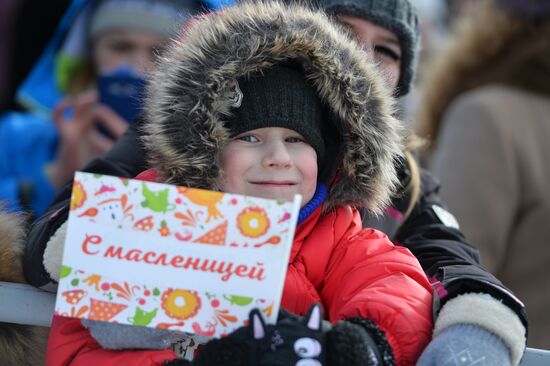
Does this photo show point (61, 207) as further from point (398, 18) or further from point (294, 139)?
point (398, 18)

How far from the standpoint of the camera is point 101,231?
1.58 m

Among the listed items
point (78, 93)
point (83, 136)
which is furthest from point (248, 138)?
point (78, 93)

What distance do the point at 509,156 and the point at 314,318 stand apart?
208 cm

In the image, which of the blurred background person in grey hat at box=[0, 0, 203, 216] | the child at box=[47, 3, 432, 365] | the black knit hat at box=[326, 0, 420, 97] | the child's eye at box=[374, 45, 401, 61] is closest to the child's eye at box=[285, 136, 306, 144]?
the child at box=[47, 3, 432, 365]

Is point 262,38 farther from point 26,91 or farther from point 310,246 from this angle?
point 26,91

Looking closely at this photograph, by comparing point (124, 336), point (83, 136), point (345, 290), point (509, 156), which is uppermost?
point (345, 290)

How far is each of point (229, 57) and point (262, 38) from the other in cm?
8

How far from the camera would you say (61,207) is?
1.99 meters

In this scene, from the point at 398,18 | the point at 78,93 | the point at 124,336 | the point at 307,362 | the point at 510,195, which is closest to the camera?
the point at 307,362

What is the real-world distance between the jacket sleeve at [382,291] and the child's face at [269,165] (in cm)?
15

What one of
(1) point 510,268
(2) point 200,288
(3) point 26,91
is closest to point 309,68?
(2) point 200,288

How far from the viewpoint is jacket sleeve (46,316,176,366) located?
1653 millimetres

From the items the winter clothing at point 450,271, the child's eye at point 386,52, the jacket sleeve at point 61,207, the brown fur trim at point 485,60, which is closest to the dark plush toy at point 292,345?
the winter clothing at point 450,271

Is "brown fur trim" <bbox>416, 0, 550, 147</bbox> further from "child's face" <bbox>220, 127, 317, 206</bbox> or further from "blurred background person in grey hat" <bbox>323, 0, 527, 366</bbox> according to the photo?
"child's face" <bbox>220, 127, 317, 206</bbox>
